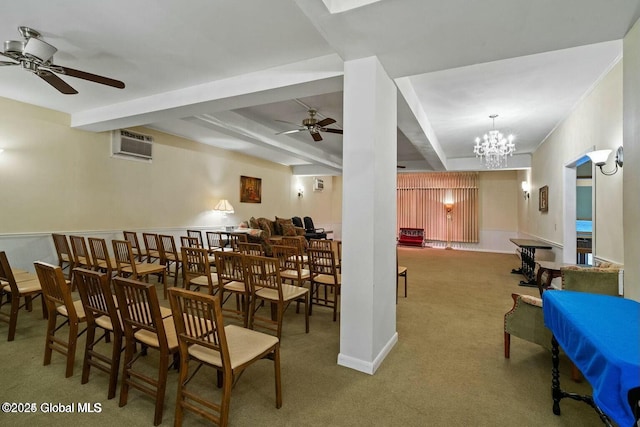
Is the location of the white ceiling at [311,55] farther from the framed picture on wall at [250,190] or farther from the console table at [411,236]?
the console table at [411,236]

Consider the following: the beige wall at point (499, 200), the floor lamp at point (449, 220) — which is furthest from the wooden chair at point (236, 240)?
the beige wall at point (499, 200)

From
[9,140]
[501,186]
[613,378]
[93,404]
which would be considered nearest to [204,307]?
[93,404]

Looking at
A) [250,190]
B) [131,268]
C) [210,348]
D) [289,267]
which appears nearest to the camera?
[210,348]

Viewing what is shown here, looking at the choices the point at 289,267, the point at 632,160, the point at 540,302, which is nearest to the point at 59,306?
the point at 289,267

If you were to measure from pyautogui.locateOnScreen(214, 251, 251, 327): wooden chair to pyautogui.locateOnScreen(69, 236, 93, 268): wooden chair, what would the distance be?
2.11 metres

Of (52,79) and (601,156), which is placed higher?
(52,79)

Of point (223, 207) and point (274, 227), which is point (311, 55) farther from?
point (274, 227)

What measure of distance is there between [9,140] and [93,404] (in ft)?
13.6

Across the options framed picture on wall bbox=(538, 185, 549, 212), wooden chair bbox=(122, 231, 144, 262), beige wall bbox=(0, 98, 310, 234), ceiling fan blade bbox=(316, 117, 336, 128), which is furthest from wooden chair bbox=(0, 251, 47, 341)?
framed picture on wall bbox=(538, 185, 549, 212)

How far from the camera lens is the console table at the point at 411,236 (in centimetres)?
1052

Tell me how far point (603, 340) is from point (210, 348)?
→ 5.86 feet

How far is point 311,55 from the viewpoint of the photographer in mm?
2807

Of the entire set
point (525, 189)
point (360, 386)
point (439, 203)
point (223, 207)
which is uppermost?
point (525, 189)

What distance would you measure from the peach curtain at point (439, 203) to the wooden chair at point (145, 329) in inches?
396
